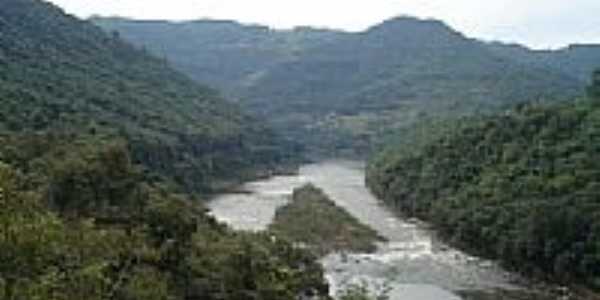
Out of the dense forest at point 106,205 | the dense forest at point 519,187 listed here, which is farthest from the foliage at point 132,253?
the dense forest at point 519,187

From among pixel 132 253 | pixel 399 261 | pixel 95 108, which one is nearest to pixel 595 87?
pixel 399 261

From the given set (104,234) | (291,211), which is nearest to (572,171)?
(291,211)

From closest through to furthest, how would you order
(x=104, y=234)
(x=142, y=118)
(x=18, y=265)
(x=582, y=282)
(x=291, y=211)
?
(x=18, y=265), (x=104, y=234), (x=582, y=282), (x=291, y=211), (x=142, y=118)

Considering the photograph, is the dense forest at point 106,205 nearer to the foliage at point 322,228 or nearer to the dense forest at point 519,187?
the foliage at point 322,228

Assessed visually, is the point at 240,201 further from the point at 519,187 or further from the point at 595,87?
the point at 595,87

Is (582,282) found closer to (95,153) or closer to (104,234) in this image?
(95,153)

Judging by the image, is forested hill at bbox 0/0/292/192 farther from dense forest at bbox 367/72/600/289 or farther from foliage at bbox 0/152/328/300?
dense forest at bbox 367/72/600/289

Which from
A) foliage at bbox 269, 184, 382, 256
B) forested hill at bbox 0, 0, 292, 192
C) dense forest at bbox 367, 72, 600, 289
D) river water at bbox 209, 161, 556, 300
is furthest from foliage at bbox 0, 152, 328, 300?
foliage at bbox 269, 184, 382, 256
